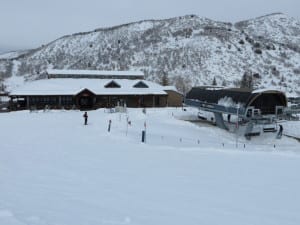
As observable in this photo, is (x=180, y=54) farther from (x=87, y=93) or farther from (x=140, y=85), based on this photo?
(x=87, y=93)

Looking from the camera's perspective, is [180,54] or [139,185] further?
[180,54]

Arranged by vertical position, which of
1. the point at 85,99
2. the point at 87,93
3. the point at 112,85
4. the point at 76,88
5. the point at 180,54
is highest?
the point at 180,54

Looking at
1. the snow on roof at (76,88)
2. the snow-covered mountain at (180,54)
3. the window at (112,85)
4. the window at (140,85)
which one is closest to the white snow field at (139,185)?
the snow on roof at (76,88)

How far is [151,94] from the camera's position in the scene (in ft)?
165

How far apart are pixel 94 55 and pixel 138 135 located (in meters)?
104

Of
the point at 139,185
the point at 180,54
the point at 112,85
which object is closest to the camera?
the point at 139,185

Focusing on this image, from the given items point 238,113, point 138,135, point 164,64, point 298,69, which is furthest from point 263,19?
point 138,135

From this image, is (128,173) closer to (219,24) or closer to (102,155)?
(102,155)

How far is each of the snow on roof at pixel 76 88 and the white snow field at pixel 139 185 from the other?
92.4 ft

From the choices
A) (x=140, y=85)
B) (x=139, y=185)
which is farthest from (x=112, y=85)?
(x=139, y=185)

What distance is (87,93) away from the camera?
151 ft

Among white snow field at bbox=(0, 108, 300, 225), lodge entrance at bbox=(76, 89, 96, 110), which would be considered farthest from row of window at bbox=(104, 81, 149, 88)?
white snow field at bbox=(0, 108, 300, 225)

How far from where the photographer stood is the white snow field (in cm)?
691

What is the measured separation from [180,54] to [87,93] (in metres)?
58.5
